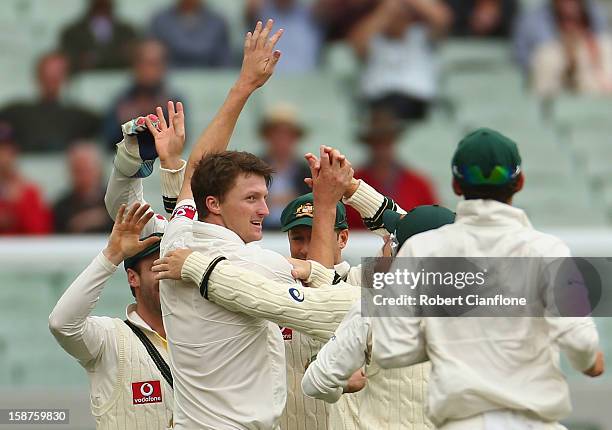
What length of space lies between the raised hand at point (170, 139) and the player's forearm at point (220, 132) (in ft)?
0.35

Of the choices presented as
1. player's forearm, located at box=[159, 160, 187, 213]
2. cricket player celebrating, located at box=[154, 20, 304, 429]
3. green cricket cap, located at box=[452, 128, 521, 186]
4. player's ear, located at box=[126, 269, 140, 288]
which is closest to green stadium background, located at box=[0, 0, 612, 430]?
player's ear, located at box=[126, 269, 140, 288]

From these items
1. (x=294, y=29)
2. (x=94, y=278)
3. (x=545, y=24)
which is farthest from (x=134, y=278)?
(x=545, y=24)

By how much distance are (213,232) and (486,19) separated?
9.13 m

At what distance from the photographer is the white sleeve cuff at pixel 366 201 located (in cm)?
614

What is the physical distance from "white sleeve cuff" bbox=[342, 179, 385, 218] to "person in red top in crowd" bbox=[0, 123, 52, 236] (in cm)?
541

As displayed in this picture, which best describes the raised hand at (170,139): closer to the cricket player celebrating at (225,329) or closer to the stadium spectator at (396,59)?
the cricket player celebrating at (225,329)

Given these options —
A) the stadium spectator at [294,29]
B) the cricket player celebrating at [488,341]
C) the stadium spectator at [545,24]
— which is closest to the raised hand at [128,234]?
the cricket player celebrating at [488,341]

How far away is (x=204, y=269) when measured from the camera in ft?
16.8

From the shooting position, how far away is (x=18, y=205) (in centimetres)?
1131

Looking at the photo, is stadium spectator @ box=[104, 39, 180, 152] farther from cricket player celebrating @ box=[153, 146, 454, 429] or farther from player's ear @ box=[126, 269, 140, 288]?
cricket player celebrating @ box=[153, 146, 454, 429]

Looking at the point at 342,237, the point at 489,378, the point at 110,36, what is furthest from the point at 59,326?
the point at 110,36

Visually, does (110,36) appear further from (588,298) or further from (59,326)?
(588,298)

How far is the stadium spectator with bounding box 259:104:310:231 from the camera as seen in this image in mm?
11219

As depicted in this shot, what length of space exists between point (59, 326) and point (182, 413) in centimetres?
76
